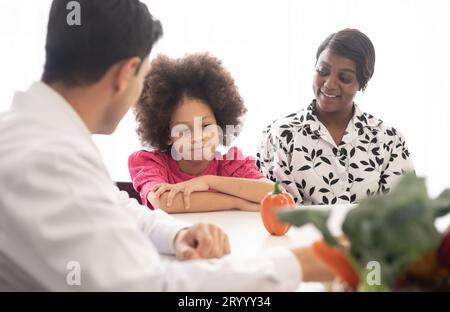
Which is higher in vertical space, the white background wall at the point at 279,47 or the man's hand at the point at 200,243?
the white background wall at the point at 279,47

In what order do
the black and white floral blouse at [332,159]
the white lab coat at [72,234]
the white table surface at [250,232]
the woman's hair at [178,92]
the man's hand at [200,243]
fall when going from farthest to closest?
the black and white floral blouse at [332,159] < the woman's hair at [178,92] < the white table surface at [250,232] < the man's hand at [200,243] < the white lab coat at [72,234]

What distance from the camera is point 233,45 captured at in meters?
3.32

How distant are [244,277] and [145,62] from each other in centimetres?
51

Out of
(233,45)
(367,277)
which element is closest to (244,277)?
(367,277)

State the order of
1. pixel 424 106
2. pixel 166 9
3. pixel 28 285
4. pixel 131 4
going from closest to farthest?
pixel 28 285
pixel 131 4
pixel 166 9
pixel 424 106

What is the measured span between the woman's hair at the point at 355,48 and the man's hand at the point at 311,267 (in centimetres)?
164

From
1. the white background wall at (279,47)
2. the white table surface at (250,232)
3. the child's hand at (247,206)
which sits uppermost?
the white background wall at (279,47)

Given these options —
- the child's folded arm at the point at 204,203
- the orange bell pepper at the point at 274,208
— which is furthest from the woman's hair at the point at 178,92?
the orange bell pepper at the point at 274,208

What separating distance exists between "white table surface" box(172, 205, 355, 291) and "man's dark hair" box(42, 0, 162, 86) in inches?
23.0

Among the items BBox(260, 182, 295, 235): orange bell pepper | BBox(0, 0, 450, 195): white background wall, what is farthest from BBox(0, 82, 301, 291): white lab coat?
BBox(0, 0, 450, 195): white background wall

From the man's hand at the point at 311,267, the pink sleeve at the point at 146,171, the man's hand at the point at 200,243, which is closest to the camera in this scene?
the man's hand at the point at 311,267

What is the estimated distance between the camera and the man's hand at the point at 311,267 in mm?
956

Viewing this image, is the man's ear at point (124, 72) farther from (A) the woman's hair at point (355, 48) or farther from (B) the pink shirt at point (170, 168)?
(A) the woman's hair at point (355, 48)
